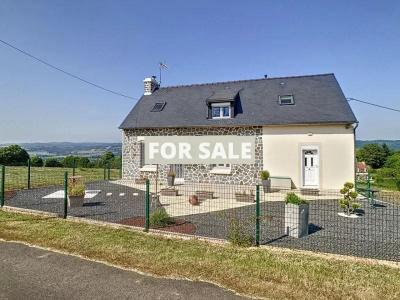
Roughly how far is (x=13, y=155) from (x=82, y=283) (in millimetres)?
44162

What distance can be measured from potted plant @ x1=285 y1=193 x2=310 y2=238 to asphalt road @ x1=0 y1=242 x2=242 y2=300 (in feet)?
11.3

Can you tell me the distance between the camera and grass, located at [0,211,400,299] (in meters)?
4.23

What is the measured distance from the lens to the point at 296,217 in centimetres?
695

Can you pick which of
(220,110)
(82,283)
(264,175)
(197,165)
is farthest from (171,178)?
(82,283)

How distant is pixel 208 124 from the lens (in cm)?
1705

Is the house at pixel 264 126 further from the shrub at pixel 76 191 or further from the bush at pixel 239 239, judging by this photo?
Result: the bush at pixel 239 239

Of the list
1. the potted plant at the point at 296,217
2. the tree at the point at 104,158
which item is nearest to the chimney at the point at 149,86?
the tree at the point at 104,158

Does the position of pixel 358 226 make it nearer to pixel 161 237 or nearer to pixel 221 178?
pixel 161 237

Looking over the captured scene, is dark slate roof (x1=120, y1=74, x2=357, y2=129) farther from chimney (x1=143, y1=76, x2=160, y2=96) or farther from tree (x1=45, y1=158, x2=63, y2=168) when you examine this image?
tree (x1=45, y1=158, x2=63, y2=168)

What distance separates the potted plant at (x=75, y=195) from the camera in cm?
1030

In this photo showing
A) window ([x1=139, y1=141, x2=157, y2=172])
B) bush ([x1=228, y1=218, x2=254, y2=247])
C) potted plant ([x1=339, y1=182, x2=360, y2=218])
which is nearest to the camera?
bush ([x1=228, y1=218, x2=254, y2=247])

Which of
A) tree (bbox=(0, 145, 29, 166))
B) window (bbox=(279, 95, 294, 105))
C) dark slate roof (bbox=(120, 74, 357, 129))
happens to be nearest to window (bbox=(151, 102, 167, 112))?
dark slate roof (bbox=(120, 74, 357, 129))

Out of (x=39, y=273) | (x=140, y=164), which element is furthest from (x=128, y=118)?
(x=39, y=273)

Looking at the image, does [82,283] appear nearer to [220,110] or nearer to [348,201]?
[348,201]
